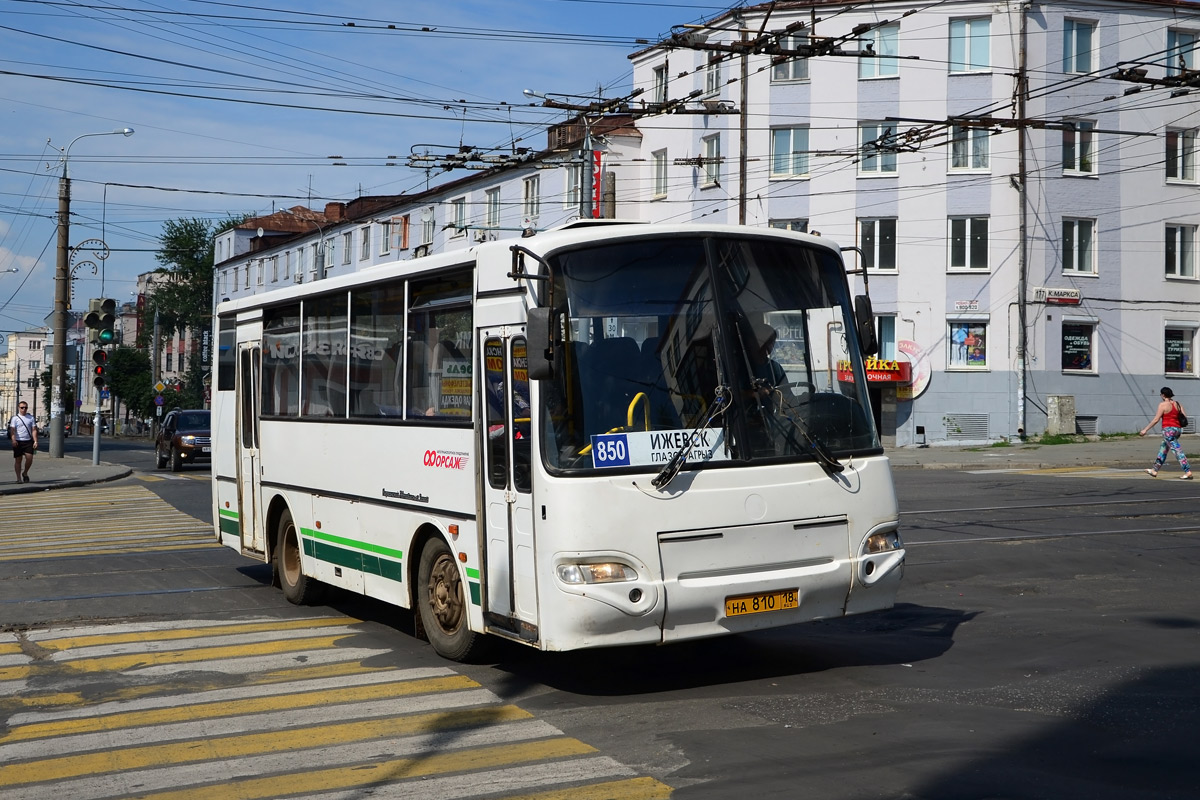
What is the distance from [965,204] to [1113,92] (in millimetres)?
6000

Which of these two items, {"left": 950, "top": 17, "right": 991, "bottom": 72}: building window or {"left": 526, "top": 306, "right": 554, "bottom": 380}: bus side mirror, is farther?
{"left": 950, "top": 17, "right": 991, "bottom": 72}: building window

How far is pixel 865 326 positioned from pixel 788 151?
36484 mm

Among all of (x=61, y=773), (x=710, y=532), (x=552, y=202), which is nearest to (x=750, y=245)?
(x=710, y=532)

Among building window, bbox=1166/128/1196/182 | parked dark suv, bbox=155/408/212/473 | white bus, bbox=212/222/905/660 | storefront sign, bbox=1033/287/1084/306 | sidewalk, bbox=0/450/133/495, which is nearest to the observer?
white bus, bbox=212/222/905/660

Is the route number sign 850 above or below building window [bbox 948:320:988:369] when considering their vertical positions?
below

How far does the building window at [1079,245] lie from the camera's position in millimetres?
41594

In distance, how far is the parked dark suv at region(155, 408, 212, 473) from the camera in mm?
35438

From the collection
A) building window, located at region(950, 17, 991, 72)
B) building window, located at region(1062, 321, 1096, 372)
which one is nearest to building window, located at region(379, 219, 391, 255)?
building window, located at region(950, 17, 991, 72)

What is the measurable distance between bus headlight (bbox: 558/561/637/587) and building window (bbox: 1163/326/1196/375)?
40.1m

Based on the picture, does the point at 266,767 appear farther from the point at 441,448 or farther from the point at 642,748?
the point at 441,448

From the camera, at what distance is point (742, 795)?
217 inches

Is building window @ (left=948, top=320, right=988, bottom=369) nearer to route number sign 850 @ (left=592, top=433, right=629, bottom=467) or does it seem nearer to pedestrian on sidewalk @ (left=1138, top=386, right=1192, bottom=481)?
pedestrian on sidewalk @ (left=1138, top=386, right=1192, bottom=481)

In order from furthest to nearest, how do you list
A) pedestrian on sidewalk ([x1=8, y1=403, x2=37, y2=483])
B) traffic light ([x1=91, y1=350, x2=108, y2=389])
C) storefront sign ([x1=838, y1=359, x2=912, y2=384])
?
storefront sign ([x1=838, y1=359, x2=912, y2=384]), traffic light ([x1=91, y1=350, x2=108, y2=389]), pedestrian on sidewalk ([x1=8, y1=403, x2=37, y2=483])

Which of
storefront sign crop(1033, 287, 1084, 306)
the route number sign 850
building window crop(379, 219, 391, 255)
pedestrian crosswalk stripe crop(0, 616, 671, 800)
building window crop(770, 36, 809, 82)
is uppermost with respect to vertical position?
building window crop(770, 36, 809, 82)
